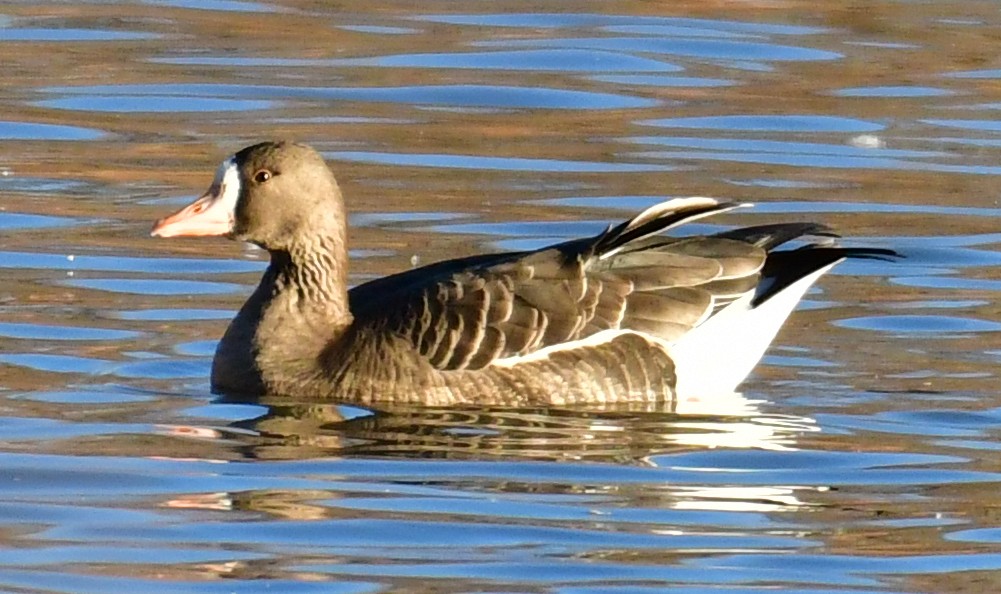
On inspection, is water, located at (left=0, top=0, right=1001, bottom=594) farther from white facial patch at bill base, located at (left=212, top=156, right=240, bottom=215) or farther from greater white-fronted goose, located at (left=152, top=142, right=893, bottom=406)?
white facial patch at bill base, located at (left=212, top=156, right=240, bottom=215)

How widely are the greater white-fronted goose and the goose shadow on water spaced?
4.8 inches

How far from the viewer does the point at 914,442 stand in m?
10.4

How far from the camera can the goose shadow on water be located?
1017 centimetres

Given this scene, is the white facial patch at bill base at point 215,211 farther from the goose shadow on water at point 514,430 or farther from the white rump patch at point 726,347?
the white rump patch at point 726,347

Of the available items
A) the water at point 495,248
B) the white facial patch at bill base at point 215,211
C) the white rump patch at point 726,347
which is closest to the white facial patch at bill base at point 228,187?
the white facial patch at bill base at point 215,211

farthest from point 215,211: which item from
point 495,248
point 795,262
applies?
point 495,248

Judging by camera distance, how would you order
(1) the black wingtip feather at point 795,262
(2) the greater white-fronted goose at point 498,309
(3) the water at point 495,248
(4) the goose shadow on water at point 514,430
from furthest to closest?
(1) the black wingtip feather at point 795,262 < (2) the greater white-fronted goose at point 498,309 < (4) the goose shadow on water at point 514,430 < (3) the water at point 495,248

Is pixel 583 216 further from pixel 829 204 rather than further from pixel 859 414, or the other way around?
pixel 859 414

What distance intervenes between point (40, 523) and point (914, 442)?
139 inches

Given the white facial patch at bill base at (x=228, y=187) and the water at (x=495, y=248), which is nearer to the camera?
the water at (x=495, y=248)

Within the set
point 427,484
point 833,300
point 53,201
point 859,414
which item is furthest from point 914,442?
point 53,201

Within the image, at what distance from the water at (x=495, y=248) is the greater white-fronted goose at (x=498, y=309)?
0.70ft

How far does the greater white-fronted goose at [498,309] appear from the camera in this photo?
440 inches

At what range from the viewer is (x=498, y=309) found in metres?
11.2
